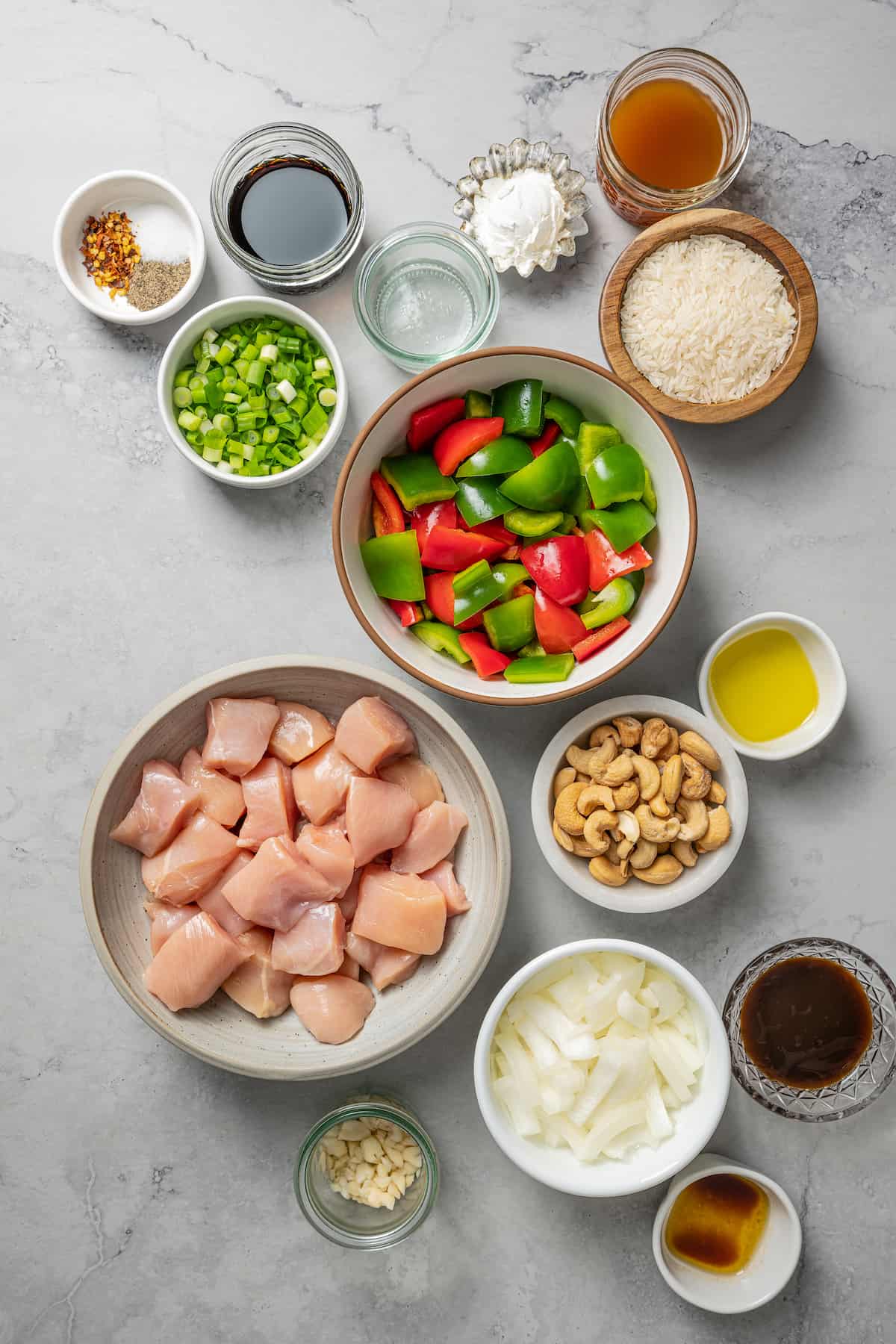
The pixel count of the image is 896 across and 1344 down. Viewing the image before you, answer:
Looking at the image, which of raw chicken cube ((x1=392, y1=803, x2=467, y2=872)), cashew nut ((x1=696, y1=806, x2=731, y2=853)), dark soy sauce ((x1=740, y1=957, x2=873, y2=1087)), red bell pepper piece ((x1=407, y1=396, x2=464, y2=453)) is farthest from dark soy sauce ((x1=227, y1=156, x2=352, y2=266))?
dark soy sauce ((x1=740, y1=957, x2=873, y2=1087))

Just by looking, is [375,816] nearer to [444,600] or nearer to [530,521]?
[444,600]

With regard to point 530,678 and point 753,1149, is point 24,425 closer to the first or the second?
point 530,678

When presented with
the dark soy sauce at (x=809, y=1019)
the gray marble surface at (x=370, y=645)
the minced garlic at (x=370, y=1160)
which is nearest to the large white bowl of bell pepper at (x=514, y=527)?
the gray marble surface at (x=370, y=645)

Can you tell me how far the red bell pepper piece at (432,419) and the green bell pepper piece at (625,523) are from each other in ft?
1.01

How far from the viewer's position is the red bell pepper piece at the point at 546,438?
165cm

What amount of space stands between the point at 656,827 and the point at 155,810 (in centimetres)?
88

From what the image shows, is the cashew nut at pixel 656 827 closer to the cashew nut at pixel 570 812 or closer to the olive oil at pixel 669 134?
Answer: the cashew nut at pixel 570 812

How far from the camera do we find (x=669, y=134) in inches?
68.4

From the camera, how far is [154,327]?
180 cm

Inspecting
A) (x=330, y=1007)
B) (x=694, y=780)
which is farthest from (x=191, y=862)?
(x=694, y=780)

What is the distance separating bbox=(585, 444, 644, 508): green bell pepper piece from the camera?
1.56 metres

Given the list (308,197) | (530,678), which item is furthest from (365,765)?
(308,197)

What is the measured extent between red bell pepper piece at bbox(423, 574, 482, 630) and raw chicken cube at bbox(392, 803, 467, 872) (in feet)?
1.09

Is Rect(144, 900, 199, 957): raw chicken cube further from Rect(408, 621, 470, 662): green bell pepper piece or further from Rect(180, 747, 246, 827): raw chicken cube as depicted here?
Rect(408, 621, 470, 662): green bell pepper piece
